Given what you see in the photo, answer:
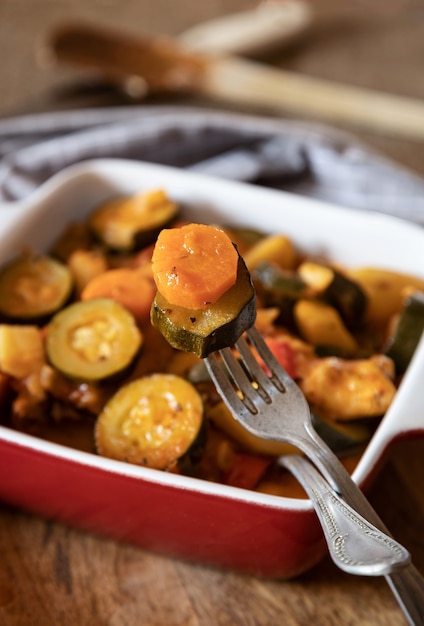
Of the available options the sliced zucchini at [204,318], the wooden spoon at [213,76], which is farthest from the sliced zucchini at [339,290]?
the wooden spoon at [213,76]

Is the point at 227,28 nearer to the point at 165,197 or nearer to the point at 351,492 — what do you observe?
the point at 165,197

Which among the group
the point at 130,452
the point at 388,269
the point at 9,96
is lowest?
the point at 9,96

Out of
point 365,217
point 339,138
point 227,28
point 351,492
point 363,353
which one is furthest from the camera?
point 227,28

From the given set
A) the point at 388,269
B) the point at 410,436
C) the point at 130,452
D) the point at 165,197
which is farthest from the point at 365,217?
the point at 130,452

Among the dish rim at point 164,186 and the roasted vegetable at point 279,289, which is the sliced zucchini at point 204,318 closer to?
the dish rim at point 164,186

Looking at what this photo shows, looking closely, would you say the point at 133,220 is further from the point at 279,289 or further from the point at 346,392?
the point at 346,392

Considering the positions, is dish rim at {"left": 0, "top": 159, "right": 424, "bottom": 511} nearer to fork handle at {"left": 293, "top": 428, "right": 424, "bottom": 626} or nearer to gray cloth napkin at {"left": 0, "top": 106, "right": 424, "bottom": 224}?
fork handle at {"left": 293, "top": 428, "right": 424, "bottom": 626}

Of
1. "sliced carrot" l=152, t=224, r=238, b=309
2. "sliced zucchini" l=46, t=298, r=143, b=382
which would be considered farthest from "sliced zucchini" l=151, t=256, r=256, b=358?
"sliced zucchini" l=46, t=298, r=143, b=382
